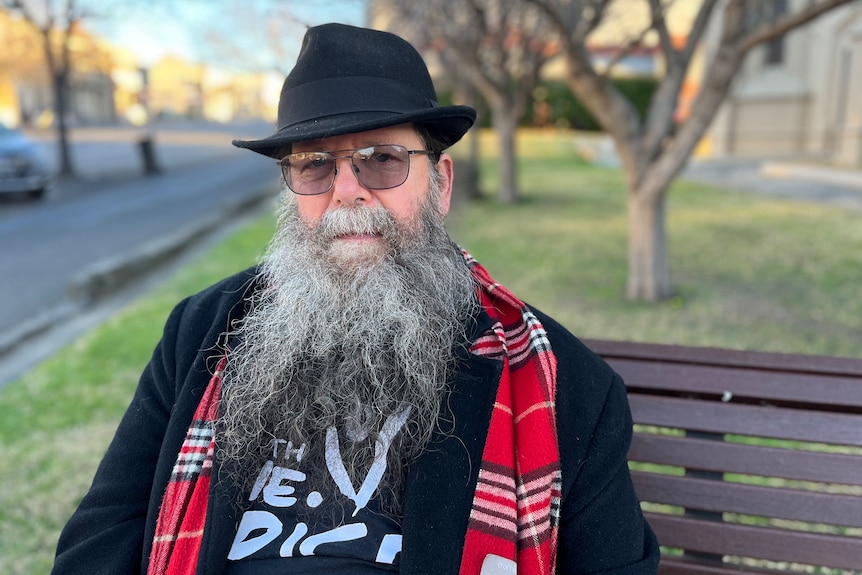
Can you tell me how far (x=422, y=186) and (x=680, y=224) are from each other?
9215mm

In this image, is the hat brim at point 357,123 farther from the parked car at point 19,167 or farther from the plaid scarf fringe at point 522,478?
the parked car at point 19,167

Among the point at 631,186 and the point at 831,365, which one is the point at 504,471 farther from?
the point at 631,186

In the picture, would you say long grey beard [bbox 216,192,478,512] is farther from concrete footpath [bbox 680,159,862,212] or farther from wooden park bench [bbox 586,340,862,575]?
concrete footpath [bbox 680,159,862,212]

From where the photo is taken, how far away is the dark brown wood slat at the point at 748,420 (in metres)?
1.97

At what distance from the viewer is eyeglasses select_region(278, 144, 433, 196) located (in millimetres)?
1887

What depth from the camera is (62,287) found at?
7.81 m

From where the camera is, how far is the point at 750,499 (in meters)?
2.01

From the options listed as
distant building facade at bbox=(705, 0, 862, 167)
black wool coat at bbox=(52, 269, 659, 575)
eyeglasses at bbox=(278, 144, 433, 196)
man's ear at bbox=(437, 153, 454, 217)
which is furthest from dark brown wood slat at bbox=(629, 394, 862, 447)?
distant building facade at bbox=(705, 0, 862, 167)

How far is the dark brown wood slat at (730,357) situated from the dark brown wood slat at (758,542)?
47 cm

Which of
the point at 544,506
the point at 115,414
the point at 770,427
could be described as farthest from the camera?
the point at 115,414

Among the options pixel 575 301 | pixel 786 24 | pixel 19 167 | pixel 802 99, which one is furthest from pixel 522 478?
pixel 802 99

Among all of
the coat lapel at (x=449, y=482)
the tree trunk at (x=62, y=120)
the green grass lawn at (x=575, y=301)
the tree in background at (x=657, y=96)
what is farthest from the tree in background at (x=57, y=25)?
the coat lapel at (x=449, y=482)

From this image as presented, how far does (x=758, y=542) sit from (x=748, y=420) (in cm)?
34

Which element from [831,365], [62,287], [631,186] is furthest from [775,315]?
[62,287]
